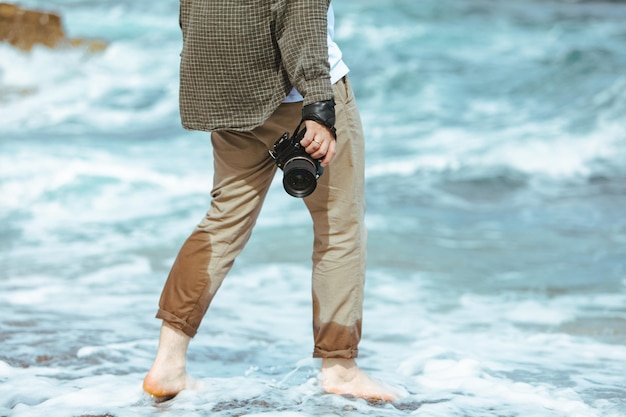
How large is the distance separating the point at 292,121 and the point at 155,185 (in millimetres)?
5954

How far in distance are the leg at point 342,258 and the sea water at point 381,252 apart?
0.11 meters

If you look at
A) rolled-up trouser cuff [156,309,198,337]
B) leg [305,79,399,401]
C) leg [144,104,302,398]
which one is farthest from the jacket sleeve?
rolled-up trouser cuff [156,309,198,337]

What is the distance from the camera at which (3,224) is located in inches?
271

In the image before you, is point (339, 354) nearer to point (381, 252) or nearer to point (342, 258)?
point (342, 258)

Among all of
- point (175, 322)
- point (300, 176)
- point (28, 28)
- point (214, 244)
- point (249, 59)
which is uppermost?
point (28, 28)

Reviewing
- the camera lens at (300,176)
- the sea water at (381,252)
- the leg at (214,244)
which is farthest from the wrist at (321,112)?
the sea water at (381,252)

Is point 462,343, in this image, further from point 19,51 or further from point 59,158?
point 19,51

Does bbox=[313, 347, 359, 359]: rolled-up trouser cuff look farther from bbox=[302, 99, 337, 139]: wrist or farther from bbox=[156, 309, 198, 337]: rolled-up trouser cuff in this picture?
bbox=[302, 99, 337, 139]: wrist

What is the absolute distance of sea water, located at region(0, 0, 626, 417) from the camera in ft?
10.6

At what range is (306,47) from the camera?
2.50m

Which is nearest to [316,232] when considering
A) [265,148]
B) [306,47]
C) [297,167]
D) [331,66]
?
[265,148]

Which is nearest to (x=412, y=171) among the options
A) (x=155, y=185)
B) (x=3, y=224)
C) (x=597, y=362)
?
(x=155, y=185)

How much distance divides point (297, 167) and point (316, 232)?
45cm

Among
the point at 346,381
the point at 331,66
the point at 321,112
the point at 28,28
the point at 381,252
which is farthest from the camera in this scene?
the point at 28,28
